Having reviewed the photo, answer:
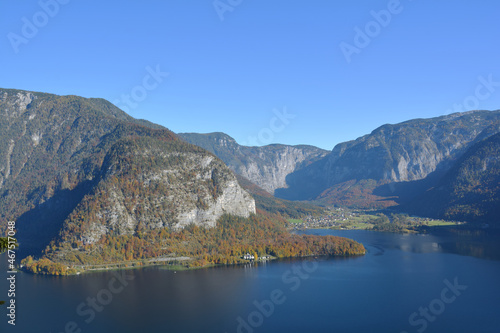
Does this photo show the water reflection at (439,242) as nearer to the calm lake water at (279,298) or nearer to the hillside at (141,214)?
the calm lake water at (279,298)

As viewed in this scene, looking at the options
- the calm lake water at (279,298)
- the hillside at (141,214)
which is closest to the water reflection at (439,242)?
the calm lake water at (279,298)

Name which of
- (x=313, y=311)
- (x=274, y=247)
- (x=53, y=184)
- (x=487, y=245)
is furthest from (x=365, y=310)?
(x=53, y=184)

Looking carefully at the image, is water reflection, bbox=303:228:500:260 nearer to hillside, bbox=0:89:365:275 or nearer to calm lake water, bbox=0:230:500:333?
calm lake water, bbox=0:230:500:333

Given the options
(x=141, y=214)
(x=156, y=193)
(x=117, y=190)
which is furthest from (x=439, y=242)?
(x=117, y=190)

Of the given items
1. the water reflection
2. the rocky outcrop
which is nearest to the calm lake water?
the water reflection

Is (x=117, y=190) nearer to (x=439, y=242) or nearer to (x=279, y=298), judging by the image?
(x=279, y=298)

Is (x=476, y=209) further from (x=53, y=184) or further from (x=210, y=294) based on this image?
(x=53, y=184)

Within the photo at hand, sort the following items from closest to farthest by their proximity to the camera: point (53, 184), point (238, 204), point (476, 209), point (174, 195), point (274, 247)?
point (274, 247) → point (174, 195) → point (238, 204) → point (53, 184) → point (476, 209)
